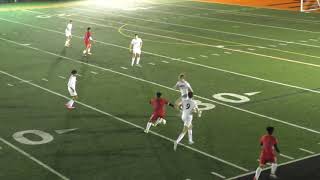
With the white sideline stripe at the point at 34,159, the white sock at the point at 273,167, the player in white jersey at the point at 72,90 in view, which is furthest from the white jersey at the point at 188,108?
the player in white jersey at the point at 72,90

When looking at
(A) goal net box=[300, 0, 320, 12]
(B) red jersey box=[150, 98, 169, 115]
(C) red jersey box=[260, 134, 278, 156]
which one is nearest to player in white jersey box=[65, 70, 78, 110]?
(B) red jersey box=[150, 98, 169, 115]

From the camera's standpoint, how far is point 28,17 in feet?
144

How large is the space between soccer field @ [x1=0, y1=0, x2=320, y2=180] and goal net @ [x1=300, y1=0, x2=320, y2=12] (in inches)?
362

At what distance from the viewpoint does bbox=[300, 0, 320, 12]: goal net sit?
158 feet

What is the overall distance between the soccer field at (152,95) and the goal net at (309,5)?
30.1ft

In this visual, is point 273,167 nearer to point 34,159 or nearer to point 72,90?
point 34,159

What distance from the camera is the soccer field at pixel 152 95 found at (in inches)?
543

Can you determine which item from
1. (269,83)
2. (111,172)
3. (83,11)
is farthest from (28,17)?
(111,172)

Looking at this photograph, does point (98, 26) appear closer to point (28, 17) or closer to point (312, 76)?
point (28, 17)

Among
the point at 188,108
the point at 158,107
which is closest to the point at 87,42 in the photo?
the point at 158,107

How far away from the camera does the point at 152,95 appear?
66.9ft

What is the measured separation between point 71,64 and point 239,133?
11.9 m

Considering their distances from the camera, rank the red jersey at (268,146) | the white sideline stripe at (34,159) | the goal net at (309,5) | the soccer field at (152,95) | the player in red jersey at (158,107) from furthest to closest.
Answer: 1. the goal net at (309,5)
2. the player in red jersey at (158,107)
3. the soccer field at (152,95)
4. the white sideline stripe at (34,159)
5. the red jersey at (268,146)

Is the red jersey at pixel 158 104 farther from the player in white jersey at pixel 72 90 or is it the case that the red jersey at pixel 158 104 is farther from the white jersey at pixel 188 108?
the player in white jersey at pixel 72 90
